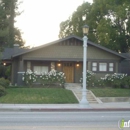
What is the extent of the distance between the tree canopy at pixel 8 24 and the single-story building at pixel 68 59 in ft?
8.65

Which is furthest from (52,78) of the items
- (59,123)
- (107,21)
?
(59,123)

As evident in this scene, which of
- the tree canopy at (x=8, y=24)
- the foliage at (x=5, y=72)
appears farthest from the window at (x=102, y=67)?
the foliage at (x=5, y=72)

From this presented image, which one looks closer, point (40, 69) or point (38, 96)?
point (38, 96)

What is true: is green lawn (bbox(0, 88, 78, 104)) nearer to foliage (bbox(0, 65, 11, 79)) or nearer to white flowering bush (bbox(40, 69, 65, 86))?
white flowering bush (bbox(40, 69, 65, 86))

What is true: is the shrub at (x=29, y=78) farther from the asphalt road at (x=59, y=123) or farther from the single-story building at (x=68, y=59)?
the asphalt road at (x=59, y=123)

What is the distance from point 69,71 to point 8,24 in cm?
833

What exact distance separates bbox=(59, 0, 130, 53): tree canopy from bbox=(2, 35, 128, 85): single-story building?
12436 mm

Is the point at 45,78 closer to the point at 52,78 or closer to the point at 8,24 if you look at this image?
the point at 52,78

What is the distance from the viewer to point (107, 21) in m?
50.3

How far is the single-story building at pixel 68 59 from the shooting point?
35.9 metres

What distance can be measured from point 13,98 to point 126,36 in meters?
30.2

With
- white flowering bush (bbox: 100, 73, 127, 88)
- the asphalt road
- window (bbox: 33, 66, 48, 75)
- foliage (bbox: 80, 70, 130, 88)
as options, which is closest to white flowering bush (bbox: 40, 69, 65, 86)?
foliage (bbox: 80, 70, 130, 88)

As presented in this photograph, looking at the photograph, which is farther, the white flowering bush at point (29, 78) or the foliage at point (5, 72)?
the foliage at point (5, 72)

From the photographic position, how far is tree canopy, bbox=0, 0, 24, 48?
3523 centimetres
